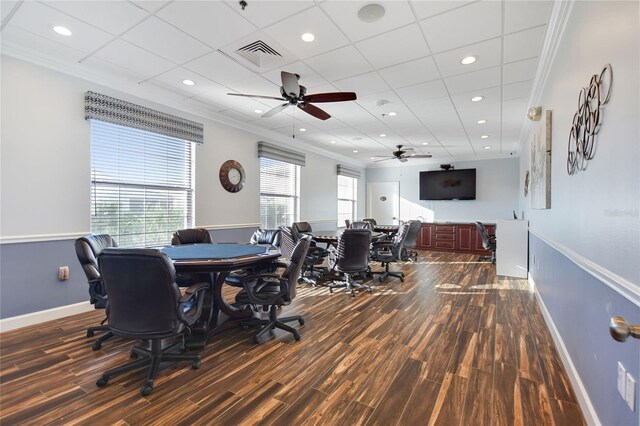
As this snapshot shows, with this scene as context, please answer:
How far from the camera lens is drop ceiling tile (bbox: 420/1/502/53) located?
7.51ft

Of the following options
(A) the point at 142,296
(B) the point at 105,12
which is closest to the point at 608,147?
(A) the point at 142,296

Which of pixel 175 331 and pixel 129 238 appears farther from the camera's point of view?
pixel 129 238

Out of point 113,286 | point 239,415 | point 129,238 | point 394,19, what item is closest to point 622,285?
point 239,415

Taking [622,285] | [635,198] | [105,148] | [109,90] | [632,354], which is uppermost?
[109,90]

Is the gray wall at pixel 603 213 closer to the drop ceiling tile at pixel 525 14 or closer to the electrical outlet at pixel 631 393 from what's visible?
the electrical outlet at pixel 631 393

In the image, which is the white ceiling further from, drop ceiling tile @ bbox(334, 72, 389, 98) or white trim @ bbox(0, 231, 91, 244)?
white trim @ bbox(0, 231, 91, 244)

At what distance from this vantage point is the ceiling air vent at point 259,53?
9.25 ft

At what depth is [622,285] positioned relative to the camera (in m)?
1.17

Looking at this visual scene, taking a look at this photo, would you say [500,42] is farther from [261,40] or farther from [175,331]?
[175,331]

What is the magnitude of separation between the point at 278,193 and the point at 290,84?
11.7 feet

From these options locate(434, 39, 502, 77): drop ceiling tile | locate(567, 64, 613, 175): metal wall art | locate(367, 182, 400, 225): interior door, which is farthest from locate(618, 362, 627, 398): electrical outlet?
locate(367, 182, 400, 225): interior door

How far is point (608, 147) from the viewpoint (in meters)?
1.37

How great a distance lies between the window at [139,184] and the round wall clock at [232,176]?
1.81ft

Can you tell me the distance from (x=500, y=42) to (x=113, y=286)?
3747 millimetres
